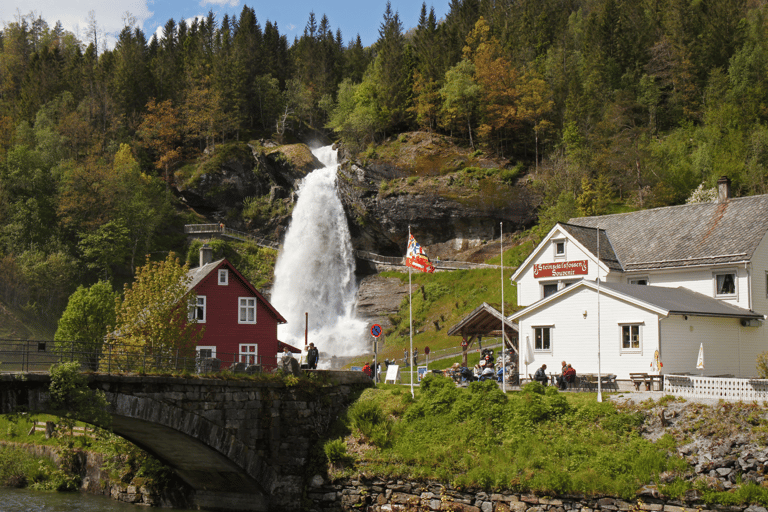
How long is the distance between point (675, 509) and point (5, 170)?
71454mm

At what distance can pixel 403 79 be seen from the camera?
78.4 meters

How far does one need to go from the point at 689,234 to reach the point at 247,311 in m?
24.4

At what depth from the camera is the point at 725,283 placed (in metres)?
32.8

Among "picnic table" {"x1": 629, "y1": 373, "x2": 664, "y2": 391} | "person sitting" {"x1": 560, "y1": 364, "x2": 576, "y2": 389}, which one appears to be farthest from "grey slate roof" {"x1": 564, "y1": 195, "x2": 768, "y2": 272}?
"person sitting" {"x1": 560, "y1": 364, "x2": 576, "y2": 389}

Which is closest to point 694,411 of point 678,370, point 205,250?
point 678,370

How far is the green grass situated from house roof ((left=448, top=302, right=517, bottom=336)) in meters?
8.91

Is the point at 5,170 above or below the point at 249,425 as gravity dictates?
above

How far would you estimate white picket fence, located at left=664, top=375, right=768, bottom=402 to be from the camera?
2097 centimetres

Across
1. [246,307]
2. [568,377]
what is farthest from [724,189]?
[246,307]

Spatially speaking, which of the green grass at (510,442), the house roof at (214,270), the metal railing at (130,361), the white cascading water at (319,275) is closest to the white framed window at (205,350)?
the house roof at (214,270)

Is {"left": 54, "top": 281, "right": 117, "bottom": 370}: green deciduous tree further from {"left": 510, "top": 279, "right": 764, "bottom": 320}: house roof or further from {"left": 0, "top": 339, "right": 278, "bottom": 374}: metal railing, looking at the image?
{"left": 510, "top": 279, "right": 764, "bottom": 320}: house roof

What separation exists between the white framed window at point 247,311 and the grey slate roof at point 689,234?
18242 millimetres

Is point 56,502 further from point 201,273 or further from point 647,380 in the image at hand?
point 647,380

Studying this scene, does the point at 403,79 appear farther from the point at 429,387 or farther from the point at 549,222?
the point at 429,387
